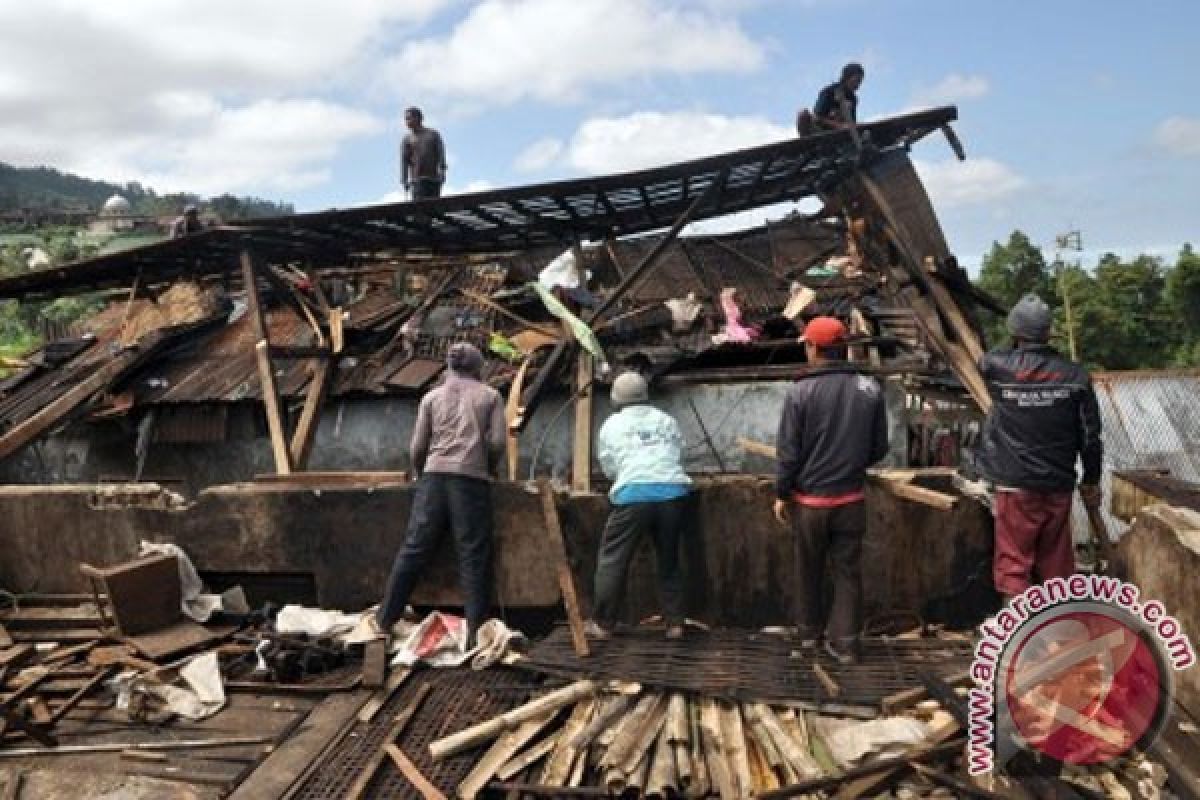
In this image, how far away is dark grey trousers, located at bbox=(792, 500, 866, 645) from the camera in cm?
502

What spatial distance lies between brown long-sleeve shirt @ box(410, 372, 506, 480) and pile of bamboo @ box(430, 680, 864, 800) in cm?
191

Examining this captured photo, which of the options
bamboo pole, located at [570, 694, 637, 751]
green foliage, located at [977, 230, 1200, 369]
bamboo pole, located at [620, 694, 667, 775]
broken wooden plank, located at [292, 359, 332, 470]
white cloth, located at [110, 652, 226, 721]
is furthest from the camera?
green foliage, located at [977, 230, 1200, 369]

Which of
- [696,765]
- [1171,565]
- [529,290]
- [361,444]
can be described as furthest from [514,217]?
[1171,565]

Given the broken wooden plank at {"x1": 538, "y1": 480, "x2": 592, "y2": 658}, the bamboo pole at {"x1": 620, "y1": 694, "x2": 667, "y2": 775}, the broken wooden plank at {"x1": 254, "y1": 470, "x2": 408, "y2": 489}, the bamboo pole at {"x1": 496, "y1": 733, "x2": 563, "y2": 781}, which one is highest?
the broken wooden plank at {"x1": 254, "y1": 470, "x2": 408, "y2": 489}

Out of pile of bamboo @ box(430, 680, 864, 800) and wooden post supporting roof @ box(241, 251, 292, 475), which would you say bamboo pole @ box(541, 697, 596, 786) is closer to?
pile of bamboo @ box(430, 680, 864, 800)

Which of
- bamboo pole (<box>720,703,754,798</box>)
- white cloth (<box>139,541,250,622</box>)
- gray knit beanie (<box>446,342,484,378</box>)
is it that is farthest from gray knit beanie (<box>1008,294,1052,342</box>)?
white cloth (<box>139,541,250,622</box>)

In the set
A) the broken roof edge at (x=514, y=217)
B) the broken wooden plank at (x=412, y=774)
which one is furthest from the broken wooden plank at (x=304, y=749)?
the broken roof edge at (x=514, y=217)

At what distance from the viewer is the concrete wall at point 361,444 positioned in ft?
33.8

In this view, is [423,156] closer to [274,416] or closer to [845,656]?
[274,416]

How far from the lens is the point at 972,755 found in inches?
143

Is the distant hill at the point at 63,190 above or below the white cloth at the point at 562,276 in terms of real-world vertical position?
above

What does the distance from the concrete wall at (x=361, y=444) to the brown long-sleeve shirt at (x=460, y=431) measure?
3.70m

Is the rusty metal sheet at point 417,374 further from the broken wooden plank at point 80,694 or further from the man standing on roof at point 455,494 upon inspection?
the broken wooden plank at point 80,694

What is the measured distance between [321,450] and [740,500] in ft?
23.8
